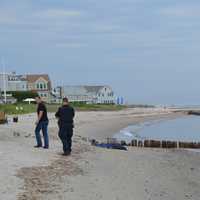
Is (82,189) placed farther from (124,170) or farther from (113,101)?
(113,101)

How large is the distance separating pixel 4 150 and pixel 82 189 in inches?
241

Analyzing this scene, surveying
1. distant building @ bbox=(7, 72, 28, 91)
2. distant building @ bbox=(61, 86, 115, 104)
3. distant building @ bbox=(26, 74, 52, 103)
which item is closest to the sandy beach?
distant building @ bbox=(26, 74, 52, 103)

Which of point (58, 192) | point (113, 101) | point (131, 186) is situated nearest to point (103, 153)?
point (131, 186)

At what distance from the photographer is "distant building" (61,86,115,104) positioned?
14088cm

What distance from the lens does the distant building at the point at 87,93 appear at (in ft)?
462

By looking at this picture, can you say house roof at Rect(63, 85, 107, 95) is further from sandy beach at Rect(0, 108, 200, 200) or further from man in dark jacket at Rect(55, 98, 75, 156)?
man in dark jacket at Rect(55, 98, 75, 156)

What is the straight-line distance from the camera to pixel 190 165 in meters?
19.9

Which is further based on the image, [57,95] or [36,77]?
[57,95]

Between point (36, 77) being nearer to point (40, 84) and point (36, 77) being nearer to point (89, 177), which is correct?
point (40, 84)

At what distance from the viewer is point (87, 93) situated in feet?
474

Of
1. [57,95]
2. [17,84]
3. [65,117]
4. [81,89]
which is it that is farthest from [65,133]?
[81,89]

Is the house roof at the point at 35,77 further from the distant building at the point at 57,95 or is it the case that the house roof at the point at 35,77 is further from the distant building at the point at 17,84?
the distant building at the point at 57,95

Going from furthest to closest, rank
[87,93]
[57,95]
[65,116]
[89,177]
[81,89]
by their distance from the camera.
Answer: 1. [81,89]
2. [87,93]
3. [57,95]
4. [65,116]
5. [89,177]

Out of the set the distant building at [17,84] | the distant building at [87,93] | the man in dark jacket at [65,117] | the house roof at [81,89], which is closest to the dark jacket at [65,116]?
the man in dark jacket at [65,117]
